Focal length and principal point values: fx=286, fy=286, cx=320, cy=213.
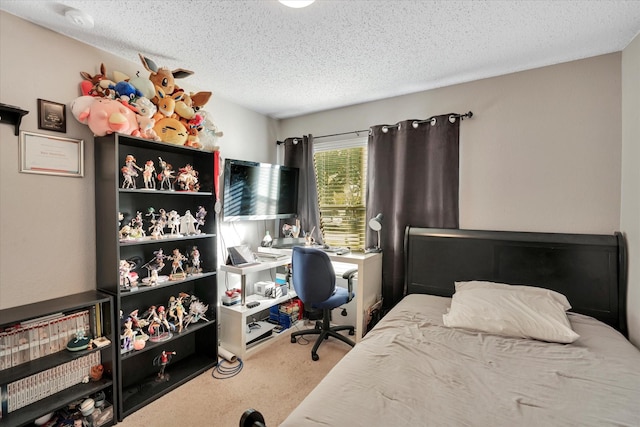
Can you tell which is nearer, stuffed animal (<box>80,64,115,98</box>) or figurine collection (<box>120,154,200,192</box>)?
stuffed animal (<box>80,64,115,98</box>)

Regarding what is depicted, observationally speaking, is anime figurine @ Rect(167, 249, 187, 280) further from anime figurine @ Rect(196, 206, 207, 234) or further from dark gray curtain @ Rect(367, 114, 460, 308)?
dark gray curtain @ Rect(367, 114, 460, 308)

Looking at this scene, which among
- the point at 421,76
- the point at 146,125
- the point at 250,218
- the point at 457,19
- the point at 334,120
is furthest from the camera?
the point at 334,120

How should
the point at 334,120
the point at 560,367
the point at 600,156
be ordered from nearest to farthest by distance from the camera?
the point at 560,367
the point at 600,156
the point at 334,120

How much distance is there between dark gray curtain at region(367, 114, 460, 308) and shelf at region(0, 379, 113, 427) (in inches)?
91.6

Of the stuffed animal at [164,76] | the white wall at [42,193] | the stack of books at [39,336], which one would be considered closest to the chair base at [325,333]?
the stack of books at [39,336]

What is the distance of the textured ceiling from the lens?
61.7 inches

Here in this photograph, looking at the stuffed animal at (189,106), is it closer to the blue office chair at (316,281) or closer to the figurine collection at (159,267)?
the figurine collection at (159,267)

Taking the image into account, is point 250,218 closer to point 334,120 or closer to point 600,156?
point 334,120

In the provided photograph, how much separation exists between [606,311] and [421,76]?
86.9 inches

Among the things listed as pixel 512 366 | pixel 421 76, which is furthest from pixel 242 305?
pixel 421 76

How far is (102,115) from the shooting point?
1762 millimetres

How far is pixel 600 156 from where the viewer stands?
2064mm

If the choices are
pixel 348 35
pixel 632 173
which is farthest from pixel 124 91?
pixel 632 173

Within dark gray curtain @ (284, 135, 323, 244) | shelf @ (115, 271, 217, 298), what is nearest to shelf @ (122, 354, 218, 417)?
shelf @ (115, 271, 217, 298)
